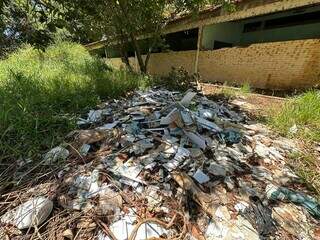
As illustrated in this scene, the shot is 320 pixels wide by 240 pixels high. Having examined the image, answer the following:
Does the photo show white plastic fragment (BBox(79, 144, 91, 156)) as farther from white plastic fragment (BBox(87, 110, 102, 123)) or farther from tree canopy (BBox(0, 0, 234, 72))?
tree canopy (BBox(0, 0, 234, 72))

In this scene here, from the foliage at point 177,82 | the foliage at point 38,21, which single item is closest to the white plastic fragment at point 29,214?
the foliage at point 38,21

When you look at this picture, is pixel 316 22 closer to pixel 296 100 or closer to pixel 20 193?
pixel 296 100

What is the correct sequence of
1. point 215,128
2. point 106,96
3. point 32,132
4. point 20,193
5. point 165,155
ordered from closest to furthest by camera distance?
point 20,193 < point 165,155 < point 32,132 < point 215,128 < point 106,96

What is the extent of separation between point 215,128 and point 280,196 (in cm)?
134

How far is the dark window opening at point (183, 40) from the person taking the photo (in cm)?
1309

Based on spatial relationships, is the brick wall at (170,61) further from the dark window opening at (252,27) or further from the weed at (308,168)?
the weed at (308,168)

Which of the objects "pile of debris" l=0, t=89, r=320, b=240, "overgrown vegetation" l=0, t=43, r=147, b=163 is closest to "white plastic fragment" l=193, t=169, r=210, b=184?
"pile of debris" l=0, t=89, r=320, b=240

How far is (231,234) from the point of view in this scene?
2451mm

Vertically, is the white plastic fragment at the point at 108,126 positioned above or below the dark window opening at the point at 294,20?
above

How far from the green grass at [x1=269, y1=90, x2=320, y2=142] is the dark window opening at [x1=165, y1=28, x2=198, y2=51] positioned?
8576 millimetres

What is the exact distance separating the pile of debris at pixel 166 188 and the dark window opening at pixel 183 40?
31.8 feet

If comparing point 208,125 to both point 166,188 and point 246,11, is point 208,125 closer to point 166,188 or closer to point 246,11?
point 166,188

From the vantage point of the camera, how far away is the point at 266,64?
27.7 ft

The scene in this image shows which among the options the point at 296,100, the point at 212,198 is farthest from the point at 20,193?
the point at 296,100
